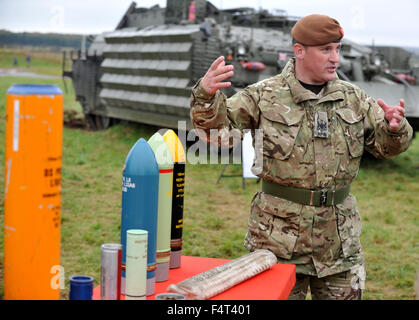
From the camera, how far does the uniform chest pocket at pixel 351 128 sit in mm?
3281

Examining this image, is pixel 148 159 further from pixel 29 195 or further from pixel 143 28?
pixel 143 28

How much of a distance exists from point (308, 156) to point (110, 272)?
5.19ft

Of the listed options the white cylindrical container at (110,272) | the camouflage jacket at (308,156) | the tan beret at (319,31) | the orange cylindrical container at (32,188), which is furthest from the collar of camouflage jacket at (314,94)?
the orange cylindrical container at (32,188)

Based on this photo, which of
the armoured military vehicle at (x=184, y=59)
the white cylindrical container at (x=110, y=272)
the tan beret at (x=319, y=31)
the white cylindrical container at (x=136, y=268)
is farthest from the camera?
the armoured military vehicle at (x=184, y=59)

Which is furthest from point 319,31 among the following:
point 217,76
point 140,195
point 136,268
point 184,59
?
point 184,59

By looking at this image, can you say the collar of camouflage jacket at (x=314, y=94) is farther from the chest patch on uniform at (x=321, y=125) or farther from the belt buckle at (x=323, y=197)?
the belt buckle at (x=323, y=197)

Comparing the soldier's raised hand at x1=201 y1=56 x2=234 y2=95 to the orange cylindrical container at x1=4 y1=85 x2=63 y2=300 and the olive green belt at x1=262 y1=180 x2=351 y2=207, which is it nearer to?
the olive green belt at x1=262 y1=180 x2=351 y2=207

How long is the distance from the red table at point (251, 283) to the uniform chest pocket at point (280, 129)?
27.0 inches

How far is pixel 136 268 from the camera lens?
2.10m

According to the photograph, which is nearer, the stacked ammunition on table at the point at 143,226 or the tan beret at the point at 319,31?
the stacked ammunition on table at the point at 143,226

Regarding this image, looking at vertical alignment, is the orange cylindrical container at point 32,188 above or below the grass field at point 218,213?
above

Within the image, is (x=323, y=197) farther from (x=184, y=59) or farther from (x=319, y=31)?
(x=184, y=59)

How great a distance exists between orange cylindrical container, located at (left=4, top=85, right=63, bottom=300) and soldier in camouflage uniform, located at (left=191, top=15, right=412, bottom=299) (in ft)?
5.11

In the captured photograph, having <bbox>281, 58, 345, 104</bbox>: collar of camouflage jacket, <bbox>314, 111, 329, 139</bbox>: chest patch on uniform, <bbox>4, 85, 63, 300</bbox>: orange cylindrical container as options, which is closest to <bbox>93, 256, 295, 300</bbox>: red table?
<bbox>4, 85, 63, 300</bbox>: orange cylindrical container
